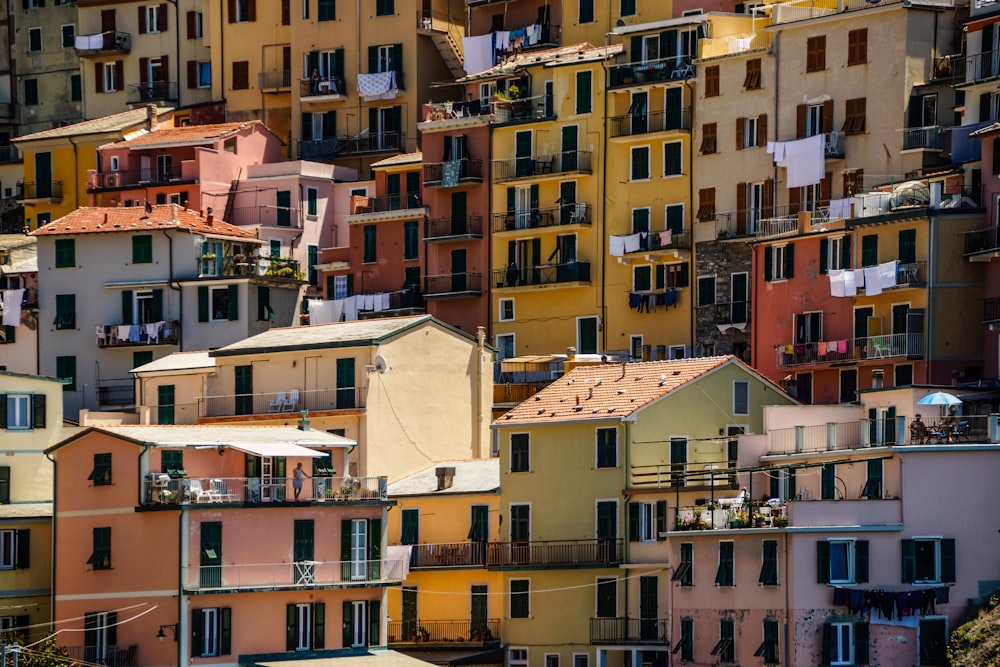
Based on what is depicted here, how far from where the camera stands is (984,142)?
9256 centimetres

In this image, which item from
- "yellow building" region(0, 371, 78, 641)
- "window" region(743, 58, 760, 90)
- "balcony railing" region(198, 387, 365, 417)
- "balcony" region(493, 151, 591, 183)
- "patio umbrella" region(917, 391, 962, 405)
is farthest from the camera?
"balcony" region(493, 151, 591, 183)

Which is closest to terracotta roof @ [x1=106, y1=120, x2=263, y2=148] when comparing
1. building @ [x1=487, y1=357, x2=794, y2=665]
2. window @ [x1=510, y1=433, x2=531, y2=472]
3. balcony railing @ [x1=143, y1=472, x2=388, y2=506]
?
building @ [x1=487, y1=357, x2=794, y2=665]

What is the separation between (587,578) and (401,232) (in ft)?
98.7

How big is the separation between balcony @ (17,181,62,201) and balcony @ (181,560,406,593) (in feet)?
152

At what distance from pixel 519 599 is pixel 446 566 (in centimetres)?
344

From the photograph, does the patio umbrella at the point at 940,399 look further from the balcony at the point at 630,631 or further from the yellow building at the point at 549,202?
the yellow building at the point at 549,202

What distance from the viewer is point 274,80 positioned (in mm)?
126875

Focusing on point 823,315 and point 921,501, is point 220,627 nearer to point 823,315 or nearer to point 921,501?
point 921,501

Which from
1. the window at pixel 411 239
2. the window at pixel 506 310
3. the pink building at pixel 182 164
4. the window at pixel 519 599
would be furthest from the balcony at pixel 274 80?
the window at pixel 519 599

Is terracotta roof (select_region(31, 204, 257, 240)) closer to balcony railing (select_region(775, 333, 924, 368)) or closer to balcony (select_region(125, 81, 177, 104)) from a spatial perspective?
balcony (select_region(125, 81, 177, 104))

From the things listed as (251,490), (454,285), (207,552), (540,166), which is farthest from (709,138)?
(207,552)

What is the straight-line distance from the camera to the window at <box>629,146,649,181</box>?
10844 centimetres

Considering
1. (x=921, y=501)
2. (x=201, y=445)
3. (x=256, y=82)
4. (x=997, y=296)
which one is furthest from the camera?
(x=256, y=82)

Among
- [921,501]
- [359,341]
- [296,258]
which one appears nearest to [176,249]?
[296,258]
